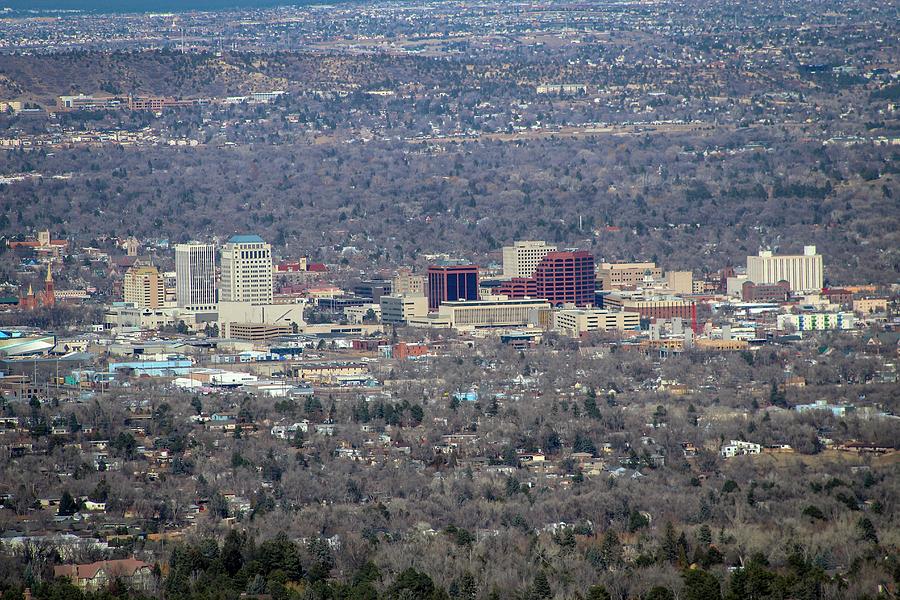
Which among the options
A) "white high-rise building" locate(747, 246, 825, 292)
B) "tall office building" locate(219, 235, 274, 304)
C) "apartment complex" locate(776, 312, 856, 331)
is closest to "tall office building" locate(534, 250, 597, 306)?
"white high-rise building" locate(747, 246, 825, 292)

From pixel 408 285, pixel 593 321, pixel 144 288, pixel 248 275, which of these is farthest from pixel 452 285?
pixel 144 288

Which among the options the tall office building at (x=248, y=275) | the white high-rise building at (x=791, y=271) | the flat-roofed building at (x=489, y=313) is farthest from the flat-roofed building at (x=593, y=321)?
the tall office building at (x=248, y=275)

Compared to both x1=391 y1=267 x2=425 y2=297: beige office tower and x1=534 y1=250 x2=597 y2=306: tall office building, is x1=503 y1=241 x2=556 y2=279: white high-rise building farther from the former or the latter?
x1=391 y1=267 x2=425 y2=297: beige office tower

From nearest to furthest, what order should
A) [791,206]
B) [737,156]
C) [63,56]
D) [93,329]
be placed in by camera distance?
[93,329]
[791,206]
[737,156]
[63,56]

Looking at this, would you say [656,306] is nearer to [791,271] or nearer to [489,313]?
[489,313]

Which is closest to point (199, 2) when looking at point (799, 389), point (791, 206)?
point (791, 206)

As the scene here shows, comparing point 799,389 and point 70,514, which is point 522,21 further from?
point 70,514

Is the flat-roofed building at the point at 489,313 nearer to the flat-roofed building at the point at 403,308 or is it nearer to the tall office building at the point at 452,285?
the flat-roofed building at the point at 403,308
